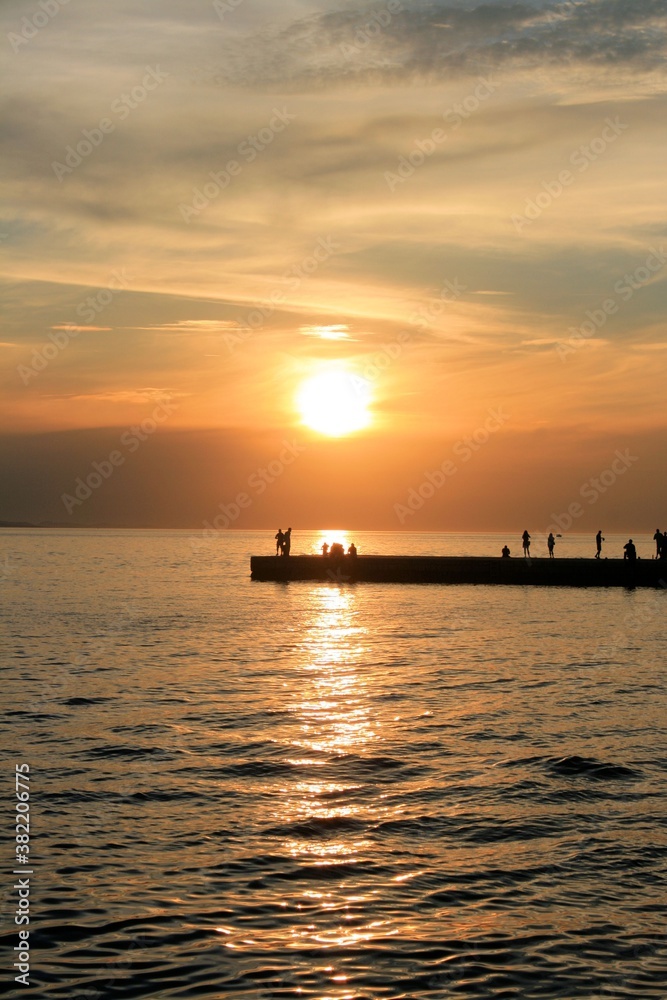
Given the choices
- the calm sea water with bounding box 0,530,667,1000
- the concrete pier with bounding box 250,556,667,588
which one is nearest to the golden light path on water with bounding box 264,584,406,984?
the calm sea water with bounding box 0,530,667,1000

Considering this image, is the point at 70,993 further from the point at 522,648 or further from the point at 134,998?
the point at 522,648

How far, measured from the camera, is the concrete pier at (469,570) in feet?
220

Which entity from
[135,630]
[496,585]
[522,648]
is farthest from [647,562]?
[135,630]

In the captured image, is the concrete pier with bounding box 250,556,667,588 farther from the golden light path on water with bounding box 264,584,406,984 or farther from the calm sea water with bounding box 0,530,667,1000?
the calm sea water with bounding box 0,530,667,1000

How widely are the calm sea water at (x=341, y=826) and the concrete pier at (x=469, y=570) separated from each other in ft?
118

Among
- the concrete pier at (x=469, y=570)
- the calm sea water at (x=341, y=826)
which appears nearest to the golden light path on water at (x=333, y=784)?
the calm sea water at (x=341, y=826)

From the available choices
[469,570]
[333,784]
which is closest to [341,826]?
[333,784]

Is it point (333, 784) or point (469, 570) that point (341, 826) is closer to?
point (333, 784)

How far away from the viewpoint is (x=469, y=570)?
2822 inches

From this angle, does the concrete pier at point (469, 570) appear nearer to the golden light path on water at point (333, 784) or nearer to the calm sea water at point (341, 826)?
the golden light path on water at point (333, 784)

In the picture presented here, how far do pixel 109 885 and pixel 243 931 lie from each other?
2.04 metres

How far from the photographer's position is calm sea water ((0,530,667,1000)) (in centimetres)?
936

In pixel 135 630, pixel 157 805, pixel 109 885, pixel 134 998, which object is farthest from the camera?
pixel 135 630

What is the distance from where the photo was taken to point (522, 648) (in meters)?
35.4
